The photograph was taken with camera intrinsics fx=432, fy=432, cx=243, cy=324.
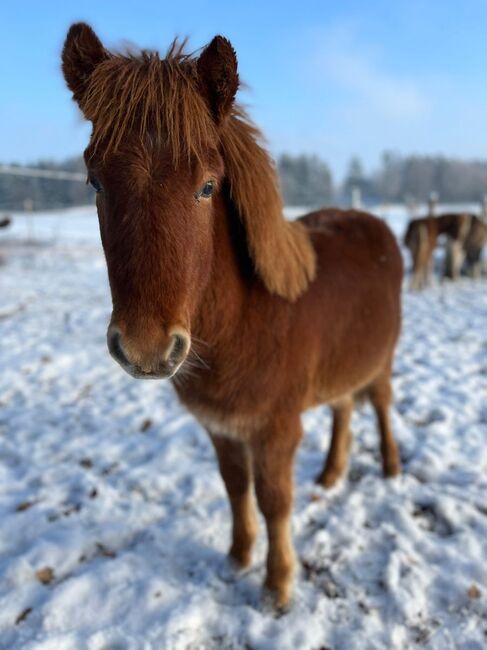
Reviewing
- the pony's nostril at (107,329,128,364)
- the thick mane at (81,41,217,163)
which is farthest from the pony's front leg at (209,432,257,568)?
the thick mane at (81,41,217,163)

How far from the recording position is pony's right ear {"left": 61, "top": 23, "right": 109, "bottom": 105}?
1.48 metres

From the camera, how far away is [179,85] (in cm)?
140

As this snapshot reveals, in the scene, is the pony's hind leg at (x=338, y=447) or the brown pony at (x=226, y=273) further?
the pony's hind leg at (x=338, y=447)

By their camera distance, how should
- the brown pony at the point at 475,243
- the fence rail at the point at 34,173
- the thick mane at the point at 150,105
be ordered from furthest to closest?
Result: 1. the brown pony at the point at 475,243
2. the fence rail at the point at 34,173
3. the thick mane at the point at 150,105

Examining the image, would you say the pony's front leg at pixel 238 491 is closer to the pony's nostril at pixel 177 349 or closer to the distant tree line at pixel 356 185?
the pony's nostril at pixel 177 349

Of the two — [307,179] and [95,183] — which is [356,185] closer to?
[307,179]

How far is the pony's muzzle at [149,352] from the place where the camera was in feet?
3.97

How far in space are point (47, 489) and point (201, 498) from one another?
1088 mm

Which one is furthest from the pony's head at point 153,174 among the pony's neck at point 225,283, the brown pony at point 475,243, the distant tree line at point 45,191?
the distant tree line at point 45,191

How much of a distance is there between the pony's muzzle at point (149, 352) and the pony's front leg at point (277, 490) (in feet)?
3.13

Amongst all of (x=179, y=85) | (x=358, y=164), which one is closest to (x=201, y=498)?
(x=179, y=85)

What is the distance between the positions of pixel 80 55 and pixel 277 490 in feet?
6.65

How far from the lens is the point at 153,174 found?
1.30 m

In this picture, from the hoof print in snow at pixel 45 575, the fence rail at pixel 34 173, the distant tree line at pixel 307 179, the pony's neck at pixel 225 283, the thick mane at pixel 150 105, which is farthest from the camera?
the distant tree line at pixel 307 179
